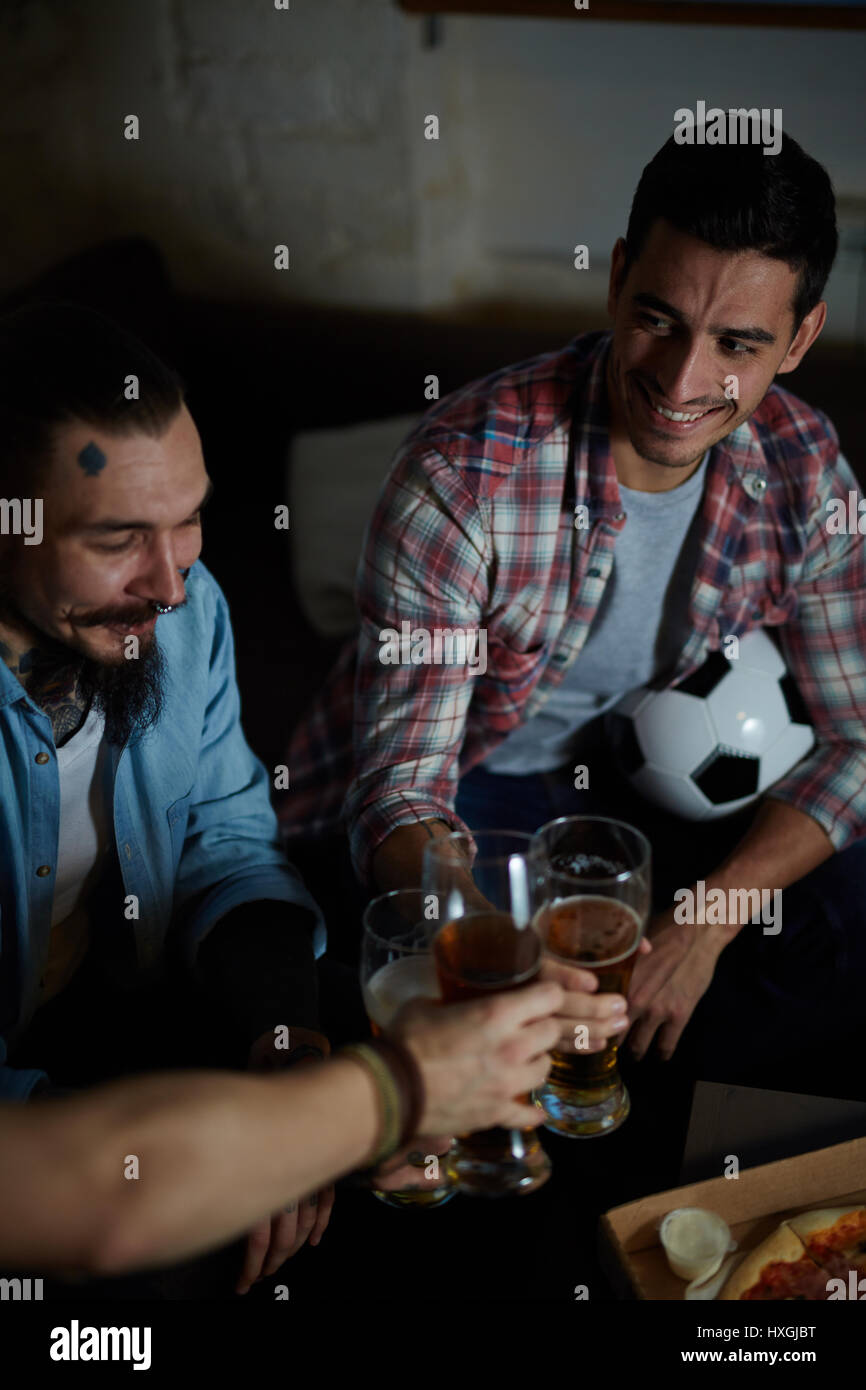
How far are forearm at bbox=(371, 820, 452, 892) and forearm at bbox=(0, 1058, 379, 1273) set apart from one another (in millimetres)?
546

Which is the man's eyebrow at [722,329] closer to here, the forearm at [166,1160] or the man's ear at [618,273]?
the man's ear at [618,273]

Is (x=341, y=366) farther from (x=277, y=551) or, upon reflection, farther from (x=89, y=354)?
(x=89, y=354)

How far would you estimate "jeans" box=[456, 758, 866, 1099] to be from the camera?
59.7 inches

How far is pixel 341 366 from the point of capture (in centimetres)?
252

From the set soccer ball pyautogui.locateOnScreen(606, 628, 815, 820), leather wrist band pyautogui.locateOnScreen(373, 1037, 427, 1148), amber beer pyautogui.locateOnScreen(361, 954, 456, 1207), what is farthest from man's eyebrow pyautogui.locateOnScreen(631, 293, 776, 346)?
leather wrist band pyautogui.locateOnScreen(373, 1037, 427, 1148)

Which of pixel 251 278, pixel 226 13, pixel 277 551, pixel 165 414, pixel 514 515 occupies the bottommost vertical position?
pixel 277 551

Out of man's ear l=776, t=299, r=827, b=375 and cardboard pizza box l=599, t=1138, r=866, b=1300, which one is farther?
man's ear l=776, t=299, r=827, b=375

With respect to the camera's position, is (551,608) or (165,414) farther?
(551,608)

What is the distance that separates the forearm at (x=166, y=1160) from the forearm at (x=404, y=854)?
1.79ft

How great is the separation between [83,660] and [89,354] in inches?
11.8

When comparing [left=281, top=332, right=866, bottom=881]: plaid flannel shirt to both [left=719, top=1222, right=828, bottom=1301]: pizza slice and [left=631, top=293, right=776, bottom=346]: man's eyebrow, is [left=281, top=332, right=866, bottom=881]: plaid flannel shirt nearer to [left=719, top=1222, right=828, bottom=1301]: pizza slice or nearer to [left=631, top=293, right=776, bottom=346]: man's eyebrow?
[left=631, top=293, right=776, bottom=346]: man's eyebrow

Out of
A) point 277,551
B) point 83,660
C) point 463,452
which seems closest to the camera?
→ point 83,660

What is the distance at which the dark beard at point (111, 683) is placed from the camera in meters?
1.11
